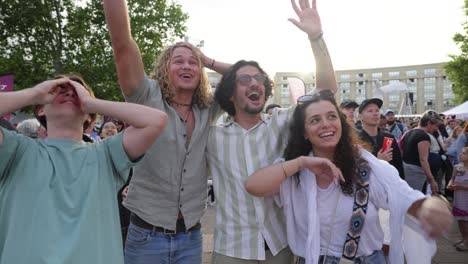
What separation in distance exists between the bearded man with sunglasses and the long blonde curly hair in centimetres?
10

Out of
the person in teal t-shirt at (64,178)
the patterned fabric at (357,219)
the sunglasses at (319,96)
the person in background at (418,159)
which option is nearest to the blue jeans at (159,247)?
the person in teal t-shirt at (64,178)

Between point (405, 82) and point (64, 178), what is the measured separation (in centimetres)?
10638

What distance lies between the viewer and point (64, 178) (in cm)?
171

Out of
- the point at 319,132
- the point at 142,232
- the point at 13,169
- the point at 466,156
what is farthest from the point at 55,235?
the point at 466,156

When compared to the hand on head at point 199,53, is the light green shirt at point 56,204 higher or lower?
lower

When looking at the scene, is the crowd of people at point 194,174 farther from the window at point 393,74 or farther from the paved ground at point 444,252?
the window at point 393,74

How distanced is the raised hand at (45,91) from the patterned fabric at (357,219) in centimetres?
160

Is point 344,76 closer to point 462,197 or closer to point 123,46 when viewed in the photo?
point 462,197

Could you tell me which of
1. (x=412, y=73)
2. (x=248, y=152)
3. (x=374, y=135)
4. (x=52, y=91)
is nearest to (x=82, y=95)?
(x=52, y=91)

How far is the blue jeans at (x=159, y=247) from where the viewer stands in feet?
7.74

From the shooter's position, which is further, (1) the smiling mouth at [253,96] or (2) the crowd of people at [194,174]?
(1) the smiling mouth at [253,96]

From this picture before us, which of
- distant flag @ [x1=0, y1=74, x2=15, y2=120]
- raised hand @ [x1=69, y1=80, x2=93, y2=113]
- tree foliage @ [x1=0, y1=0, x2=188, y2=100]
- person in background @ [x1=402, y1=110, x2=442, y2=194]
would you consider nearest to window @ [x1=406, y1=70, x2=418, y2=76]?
tree foliage @ [x1=0, y1=0, x2=188, y2=100]

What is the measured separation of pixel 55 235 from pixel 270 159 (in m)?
1.26

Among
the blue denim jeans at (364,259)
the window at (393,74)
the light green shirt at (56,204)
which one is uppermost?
the window at (393,74)
